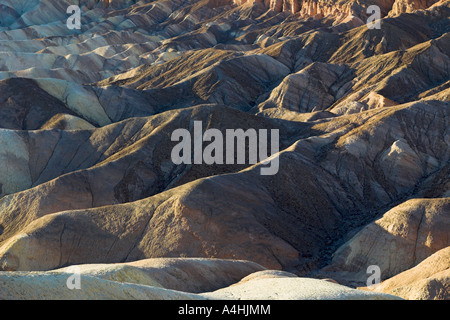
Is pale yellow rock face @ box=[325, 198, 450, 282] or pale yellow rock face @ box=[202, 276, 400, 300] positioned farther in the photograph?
pale yellow rock face @ box=[325, 198, 450, 282]

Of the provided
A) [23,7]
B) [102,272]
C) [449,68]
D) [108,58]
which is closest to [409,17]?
[449,68]

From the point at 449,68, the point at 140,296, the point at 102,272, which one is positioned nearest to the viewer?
the point at 140,296

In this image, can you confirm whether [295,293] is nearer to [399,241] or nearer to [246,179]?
[399,241]

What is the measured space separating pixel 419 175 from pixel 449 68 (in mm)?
31300

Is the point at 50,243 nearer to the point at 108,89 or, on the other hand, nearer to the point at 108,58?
the point at 108,89

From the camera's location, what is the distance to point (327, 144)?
159 ft

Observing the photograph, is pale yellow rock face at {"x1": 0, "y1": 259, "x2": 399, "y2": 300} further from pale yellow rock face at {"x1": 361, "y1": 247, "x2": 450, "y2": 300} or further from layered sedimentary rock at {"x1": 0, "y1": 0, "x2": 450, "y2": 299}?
pale yellow rock face at {"x1": 361, "y1": 247, "x2": 450, "y2": 300}

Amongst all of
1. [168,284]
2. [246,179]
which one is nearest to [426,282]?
[168,284]

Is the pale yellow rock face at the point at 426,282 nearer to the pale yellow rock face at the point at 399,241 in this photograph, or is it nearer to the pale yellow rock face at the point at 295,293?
the pale yellow rock face at the point at 399,241

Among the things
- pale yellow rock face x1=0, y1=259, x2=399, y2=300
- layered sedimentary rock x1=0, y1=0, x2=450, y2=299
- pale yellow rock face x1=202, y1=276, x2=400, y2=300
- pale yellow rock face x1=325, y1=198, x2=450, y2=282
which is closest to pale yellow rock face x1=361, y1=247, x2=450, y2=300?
layered sedimentary rock x1=0, y1=0, x2=450, y2=299

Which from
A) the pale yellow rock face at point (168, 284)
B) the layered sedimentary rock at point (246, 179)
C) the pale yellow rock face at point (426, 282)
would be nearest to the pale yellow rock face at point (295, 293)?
the pale yellow rock face at point (168, 284)

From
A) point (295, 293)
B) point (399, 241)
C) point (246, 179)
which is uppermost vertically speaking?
point (246, 179)

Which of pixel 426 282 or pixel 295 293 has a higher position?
pixel 295 293

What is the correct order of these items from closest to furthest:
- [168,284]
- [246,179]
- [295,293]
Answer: [295,293], [168,284], [246,179]
